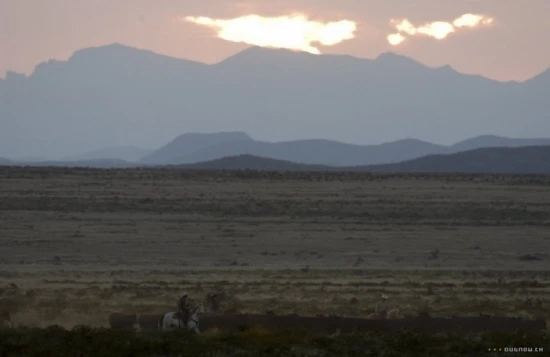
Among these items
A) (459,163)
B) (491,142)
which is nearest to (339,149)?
(491,142)

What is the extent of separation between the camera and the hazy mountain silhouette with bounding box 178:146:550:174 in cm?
9587

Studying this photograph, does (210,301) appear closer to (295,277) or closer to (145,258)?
(295,277)

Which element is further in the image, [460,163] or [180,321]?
[460,163]

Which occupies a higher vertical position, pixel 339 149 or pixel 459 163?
pixel 339 149

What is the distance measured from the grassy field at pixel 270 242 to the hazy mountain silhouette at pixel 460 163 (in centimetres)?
3553

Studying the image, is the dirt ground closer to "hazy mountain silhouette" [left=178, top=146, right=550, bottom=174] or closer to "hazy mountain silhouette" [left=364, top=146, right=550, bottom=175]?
"hazy mountain silhouette" [left=178, top=146, right=550, bottom=174]

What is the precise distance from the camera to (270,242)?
34406 millimetres

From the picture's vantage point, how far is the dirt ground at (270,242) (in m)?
20.2

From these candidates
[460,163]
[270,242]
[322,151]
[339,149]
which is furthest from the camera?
[339,149]

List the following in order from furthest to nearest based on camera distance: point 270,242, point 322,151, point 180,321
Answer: point 322,151 → point 270,242 → point 180,321

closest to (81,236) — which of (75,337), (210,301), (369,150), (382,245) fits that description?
(382,245)

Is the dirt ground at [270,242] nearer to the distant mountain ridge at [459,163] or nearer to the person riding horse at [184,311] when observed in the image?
the person riding horse at [184,311]

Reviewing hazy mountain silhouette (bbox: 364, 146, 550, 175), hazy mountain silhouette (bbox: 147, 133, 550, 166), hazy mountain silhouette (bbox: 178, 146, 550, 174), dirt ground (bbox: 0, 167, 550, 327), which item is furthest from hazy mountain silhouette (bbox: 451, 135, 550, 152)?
dirt ground (bbox: 0, 167, 550, 327)

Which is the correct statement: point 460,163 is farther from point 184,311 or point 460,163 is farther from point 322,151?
point 184,311
